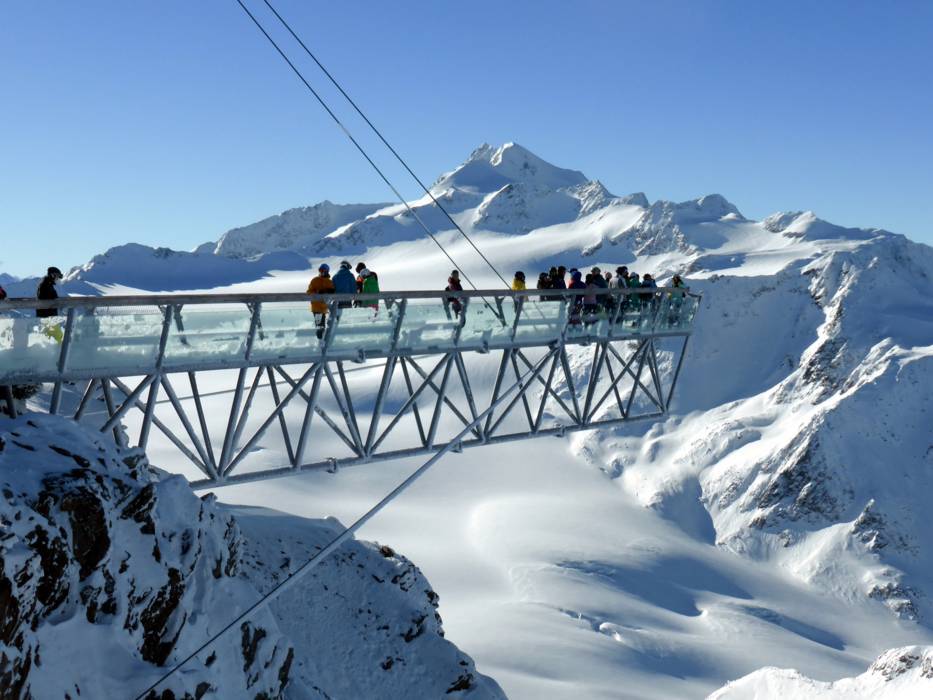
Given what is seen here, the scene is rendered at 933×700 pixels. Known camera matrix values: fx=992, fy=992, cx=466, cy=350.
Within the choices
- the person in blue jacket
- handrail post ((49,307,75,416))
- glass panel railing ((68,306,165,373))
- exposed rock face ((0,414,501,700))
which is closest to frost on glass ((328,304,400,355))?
the person in blue jacket

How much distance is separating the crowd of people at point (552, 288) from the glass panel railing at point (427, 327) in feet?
0.86

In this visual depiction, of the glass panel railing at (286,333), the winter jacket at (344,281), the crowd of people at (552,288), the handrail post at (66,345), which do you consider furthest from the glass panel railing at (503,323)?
the handrail post at (66,345)

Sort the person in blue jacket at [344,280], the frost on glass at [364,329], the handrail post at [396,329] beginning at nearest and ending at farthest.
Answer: the frost on glass at [364,329] → the handrail post at [396,329] → the person in blue jacket at [344,280]

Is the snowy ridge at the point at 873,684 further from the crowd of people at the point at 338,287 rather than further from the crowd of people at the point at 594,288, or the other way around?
the crowd of people at the point at 338,287

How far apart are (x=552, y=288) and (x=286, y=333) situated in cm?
895

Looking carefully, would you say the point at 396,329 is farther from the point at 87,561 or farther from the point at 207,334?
the point at 87,561

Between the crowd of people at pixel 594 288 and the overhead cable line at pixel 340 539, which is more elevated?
the crowd of people at pixel 594 288

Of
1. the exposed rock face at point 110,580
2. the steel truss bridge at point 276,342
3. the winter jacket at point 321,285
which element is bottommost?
the exposed rock face at point 110,580

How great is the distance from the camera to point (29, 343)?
14.1 m

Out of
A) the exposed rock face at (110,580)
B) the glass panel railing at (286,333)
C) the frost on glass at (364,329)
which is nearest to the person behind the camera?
the exposed rock face at (110,580)

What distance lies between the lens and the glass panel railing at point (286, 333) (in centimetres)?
1692

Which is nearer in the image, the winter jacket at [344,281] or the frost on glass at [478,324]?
the winter jacket at [344,281]

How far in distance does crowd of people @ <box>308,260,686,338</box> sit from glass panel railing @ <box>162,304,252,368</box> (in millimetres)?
1667

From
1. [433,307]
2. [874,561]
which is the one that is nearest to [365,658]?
[433,307]
